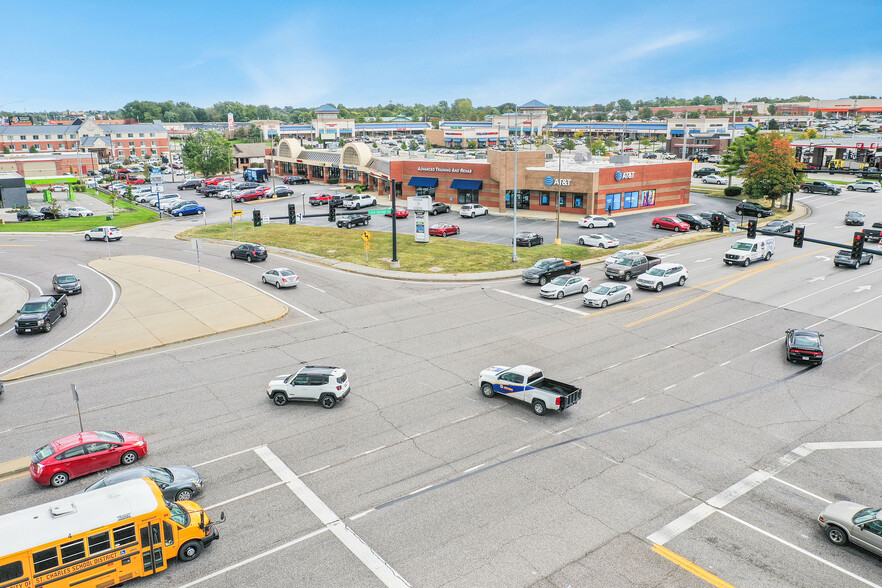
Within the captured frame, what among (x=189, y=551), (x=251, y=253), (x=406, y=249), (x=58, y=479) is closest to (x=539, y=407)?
(x=189, y=551)

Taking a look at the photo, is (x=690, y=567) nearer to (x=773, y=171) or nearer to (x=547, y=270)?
(x=547, y=270)

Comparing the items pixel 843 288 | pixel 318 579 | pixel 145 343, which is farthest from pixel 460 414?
pixel 843 288

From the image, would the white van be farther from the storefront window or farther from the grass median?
the storefront window

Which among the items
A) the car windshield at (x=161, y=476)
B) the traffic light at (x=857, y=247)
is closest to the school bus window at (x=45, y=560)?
the car windshield at (x=161, y=476)

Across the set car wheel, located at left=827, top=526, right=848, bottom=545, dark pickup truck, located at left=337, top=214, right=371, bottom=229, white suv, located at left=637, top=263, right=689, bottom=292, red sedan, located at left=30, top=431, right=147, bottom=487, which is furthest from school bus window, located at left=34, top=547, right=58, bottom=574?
dark pickup truck, located at left=337, top=214, right=371, bottom=229

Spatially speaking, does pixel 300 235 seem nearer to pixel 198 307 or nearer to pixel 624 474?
pixel 198 307
